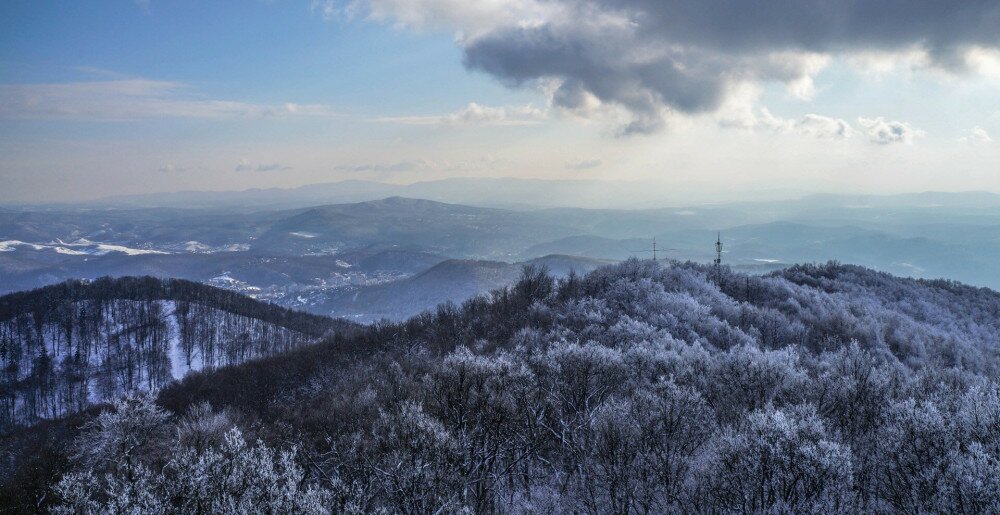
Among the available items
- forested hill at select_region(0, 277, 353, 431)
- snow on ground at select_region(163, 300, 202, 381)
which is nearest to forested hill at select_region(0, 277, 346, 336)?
forested hill at select_region(0, 277, 353, 431)

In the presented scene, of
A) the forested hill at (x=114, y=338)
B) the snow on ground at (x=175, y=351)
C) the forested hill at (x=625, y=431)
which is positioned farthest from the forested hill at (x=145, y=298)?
the forested hill at (x=625, y=431)

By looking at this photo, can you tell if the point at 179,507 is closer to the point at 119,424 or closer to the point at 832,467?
the point at 832,467

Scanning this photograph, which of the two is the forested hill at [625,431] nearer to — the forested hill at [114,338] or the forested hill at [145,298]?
the forested hill at [114,338]

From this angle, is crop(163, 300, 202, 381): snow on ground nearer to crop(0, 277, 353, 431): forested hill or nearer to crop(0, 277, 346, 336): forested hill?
crop(0, 277, 353, 431): forested hill

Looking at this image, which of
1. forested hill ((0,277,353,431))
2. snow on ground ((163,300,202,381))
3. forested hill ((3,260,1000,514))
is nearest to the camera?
forested hill ((3,260,1000,514))

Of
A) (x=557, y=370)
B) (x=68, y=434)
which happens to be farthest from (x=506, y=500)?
(x=68, y=434)

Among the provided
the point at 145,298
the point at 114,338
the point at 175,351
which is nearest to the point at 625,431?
the point at 175,351

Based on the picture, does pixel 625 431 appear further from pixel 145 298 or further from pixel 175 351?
pixel 145 298
